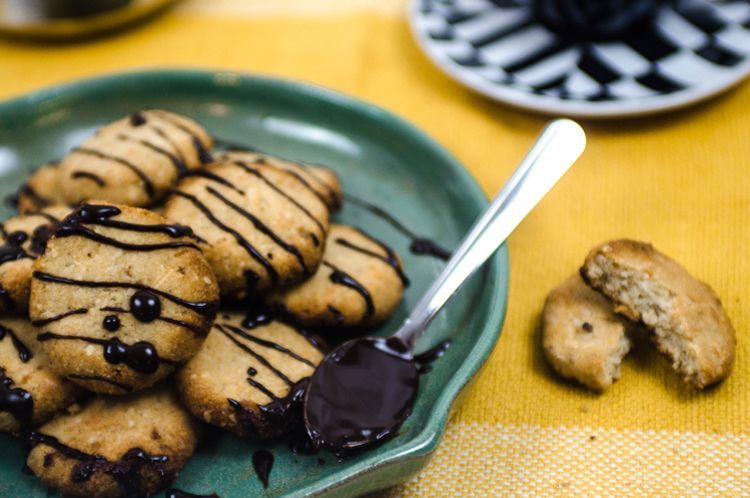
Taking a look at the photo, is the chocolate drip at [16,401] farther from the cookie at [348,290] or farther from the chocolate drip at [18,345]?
the cookie at [348,290]

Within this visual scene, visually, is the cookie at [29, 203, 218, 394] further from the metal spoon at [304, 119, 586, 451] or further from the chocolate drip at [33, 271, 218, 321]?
the metal spoon at [304, 119, 586, 451]

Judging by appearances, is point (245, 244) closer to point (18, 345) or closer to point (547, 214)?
point (18, 345)

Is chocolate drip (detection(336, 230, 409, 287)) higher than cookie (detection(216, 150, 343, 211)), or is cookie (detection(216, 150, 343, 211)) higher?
cookie (detection(216, 150, 343, 211))

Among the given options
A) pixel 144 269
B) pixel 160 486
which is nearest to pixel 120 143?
pixel 144 269

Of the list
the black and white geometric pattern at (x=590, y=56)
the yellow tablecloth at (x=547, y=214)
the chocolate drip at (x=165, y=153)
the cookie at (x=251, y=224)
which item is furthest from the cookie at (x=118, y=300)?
the black and white geometric pattern at (x=590, y=56)

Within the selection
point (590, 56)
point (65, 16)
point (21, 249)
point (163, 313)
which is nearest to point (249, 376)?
point (163, 313)

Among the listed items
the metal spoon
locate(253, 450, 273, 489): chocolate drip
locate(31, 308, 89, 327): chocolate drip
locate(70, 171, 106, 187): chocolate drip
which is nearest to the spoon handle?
the metal spoon

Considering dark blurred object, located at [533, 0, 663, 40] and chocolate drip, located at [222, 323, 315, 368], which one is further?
dark blurred object, located at [533, 0, 663, 40]
